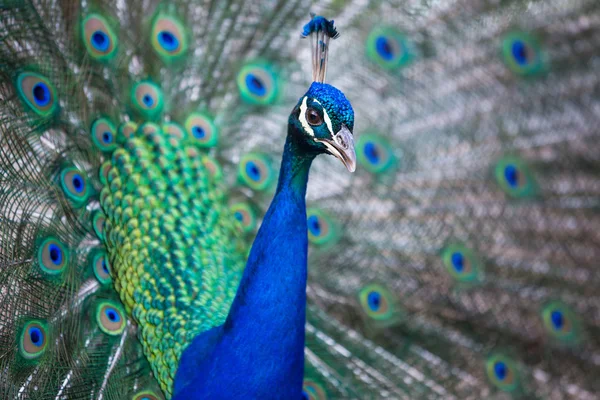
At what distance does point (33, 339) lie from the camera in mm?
1359

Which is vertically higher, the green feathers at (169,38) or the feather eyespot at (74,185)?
the green feathers at (169,38)

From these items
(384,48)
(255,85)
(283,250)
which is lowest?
(283,250)

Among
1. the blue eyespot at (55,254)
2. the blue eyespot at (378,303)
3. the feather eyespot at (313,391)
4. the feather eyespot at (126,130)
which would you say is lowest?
the feather eyespot at (313,391)

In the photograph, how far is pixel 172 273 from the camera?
59.6 inches

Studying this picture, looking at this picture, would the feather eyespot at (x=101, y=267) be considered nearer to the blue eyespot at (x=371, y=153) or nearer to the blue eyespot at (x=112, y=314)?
the blue eyespot at (x=112, y=314)

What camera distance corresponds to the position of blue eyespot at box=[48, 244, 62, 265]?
1426 mm

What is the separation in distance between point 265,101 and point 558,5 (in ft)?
2.59

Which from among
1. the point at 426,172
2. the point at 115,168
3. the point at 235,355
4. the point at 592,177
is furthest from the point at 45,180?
the point at 592,177

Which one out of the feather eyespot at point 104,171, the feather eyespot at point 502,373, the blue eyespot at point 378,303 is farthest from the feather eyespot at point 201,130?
the feather eyespot at point 502,373

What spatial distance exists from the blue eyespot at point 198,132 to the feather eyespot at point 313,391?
0.65 metres

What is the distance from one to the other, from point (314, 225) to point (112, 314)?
58cm

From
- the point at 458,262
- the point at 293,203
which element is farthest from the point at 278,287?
the point at 458,262

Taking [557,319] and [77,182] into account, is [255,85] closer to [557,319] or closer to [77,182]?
[77,182]

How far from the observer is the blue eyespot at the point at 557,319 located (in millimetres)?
1943
